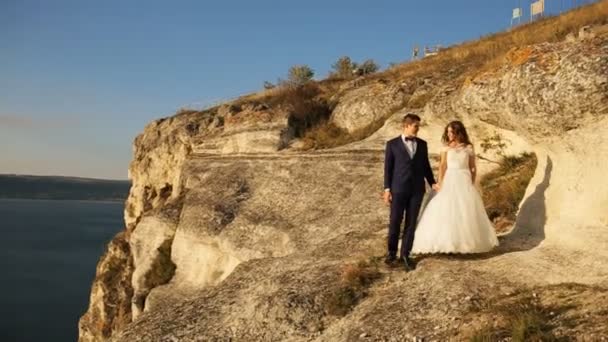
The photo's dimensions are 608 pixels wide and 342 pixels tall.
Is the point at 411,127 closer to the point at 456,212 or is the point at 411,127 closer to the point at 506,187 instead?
the point at 456,212

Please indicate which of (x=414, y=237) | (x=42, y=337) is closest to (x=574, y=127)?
(x=414, y=237)

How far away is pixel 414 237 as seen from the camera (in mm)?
9531

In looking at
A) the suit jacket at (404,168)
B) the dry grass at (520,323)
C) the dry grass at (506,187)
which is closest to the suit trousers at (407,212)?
the suit jacket at (404,168)

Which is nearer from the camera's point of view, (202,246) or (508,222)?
(508,222)

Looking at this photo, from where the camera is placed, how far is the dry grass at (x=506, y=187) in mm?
11352

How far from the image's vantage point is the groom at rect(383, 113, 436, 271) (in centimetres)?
902

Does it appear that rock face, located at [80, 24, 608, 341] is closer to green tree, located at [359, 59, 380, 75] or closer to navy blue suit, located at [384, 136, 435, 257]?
navy blue suit, located at [384, 136, 435, 257]

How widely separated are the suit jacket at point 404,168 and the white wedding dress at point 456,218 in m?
0.47

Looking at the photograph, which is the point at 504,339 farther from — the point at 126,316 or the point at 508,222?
the point at 126,316

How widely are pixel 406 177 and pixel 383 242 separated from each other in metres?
2.91

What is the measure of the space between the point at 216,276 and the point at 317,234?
499cm

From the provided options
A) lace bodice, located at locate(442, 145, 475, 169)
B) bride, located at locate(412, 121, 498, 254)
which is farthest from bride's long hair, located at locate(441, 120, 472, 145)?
lace bodice, located at locate(442, 145, 475, 169)

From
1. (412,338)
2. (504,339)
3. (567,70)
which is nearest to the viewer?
(504,339)

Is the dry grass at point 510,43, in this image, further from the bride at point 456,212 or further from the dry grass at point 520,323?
the dry grass at point 520,323
